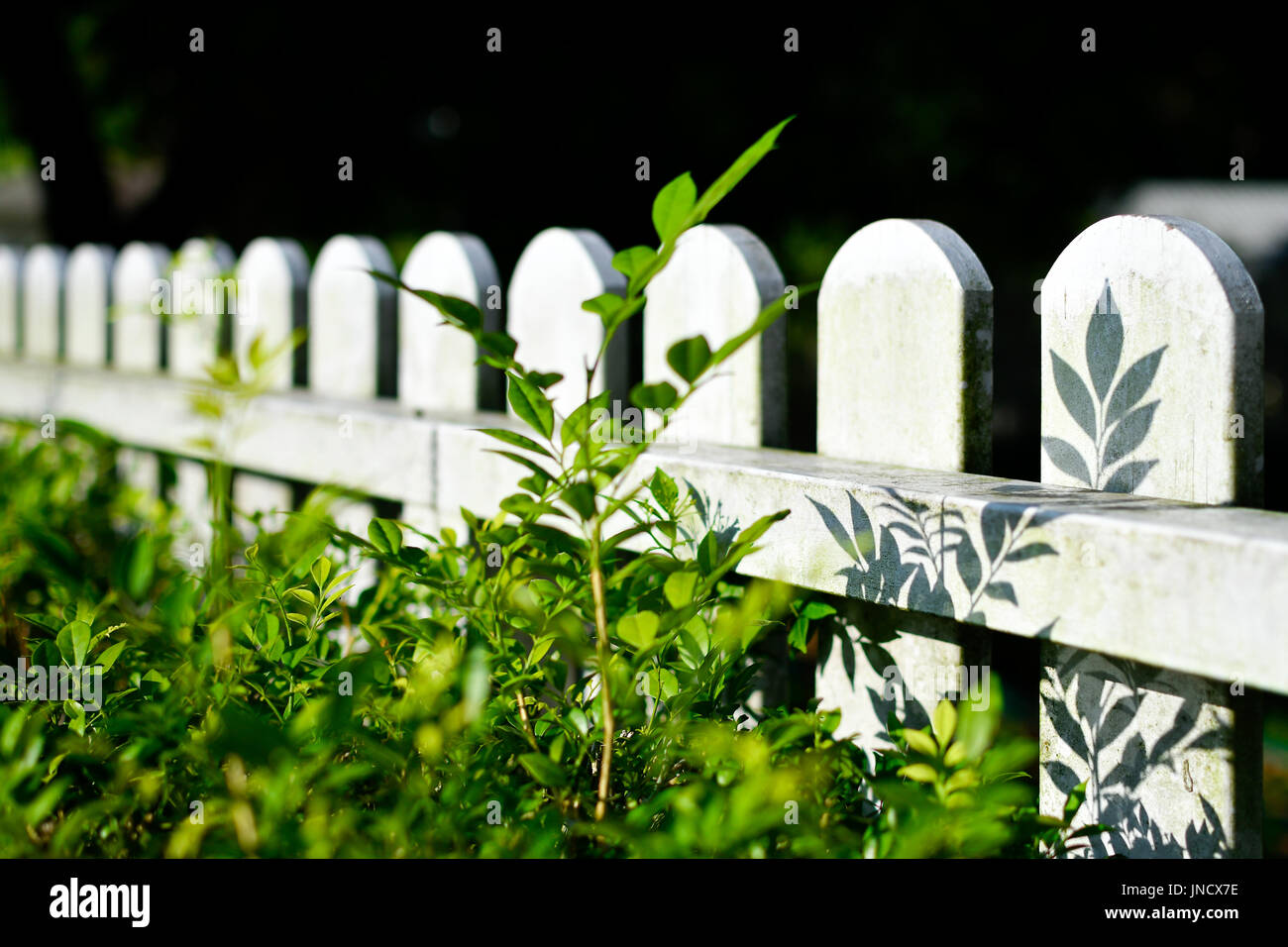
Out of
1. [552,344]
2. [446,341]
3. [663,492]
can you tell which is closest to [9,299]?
[446,341]

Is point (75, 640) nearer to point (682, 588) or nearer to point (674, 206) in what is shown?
point (682, 588)

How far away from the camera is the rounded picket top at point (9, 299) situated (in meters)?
4.25

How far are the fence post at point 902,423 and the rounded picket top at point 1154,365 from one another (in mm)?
108

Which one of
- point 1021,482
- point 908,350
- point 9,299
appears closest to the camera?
point 1021,482

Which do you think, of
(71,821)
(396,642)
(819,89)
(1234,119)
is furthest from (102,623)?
(1234,119)

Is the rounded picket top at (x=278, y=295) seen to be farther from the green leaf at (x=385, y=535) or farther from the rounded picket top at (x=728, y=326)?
the green leaf at (x=385, y=535)

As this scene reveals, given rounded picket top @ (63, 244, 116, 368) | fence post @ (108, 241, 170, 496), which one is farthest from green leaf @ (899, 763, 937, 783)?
rounded picket top @ (63, 244, 116, 368)

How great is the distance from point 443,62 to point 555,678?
22.6 feet

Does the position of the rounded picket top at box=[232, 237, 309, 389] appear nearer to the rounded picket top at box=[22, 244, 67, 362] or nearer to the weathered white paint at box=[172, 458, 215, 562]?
the weathered white paint at box=[172, 458, 215, 562]

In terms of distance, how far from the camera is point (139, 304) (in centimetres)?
342

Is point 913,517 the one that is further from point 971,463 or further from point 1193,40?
point 1193,40

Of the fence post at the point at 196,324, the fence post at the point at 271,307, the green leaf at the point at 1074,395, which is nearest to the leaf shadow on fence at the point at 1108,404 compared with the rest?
the green leaf at the point at 1074,395

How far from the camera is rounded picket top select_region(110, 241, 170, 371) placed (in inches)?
134

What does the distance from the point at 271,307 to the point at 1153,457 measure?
222cm
